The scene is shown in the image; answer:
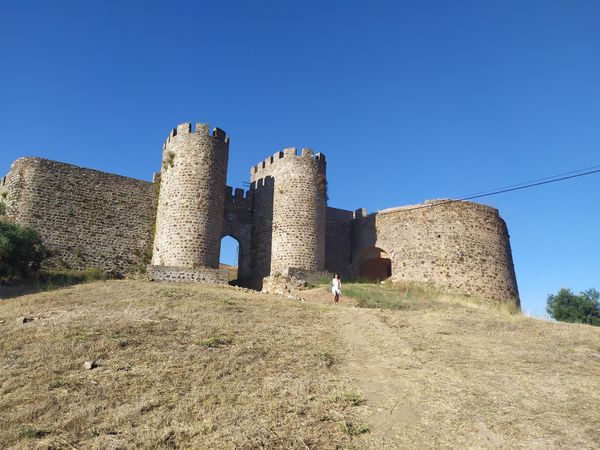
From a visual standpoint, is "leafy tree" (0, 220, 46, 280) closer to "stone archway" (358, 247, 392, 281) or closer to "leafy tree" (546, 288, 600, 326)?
"stone archway" (358, 247, 392, 281)

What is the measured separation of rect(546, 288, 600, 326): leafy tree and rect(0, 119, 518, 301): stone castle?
8217mm

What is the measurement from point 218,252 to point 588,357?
14504mm

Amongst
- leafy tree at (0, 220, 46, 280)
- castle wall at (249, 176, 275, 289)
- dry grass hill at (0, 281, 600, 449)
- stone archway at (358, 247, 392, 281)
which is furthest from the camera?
stone archway at (358, 247, 392, 281)

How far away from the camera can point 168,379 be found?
8203 millimetres

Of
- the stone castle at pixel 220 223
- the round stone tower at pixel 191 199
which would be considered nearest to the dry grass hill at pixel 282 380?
the round stone tower at pixel 191 199

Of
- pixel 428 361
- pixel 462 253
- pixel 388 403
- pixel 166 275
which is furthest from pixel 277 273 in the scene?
pixel 388 403

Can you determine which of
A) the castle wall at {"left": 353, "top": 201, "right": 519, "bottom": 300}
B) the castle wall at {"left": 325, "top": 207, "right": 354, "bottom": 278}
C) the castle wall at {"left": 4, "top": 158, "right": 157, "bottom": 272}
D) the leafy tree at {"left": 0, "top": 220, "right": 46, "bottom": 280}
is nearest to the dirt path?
the castle wall at {"left": 353, "top": 201, "right": 519, "bottom": 300}

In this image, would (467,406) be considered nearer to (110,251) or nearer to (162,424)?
(162,424)

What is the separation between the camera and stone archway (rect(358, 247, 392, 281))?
27.8 meters

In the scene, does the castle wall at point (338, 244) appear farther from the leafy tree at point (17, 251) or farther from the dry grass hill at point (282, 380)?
the leafy tree at point (17, 251)

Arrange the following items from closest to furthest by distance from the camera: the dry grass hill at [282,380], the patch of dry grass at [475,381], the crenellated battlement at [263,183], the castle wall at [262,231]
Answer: the dry grass hill at [282,380], the patch of dry grass at [475,381], the castle wall at [262,231], the crenellated battlement at [263,183]

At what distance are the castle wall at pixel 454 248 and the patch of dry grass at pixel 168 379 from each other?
1173 centimetres

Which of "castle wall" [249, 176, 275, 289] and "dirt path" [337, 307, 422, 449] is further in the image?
"castle wall" [249, 176, 275, 289]

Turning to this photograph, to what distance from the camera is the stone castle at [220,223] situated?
21.0m
